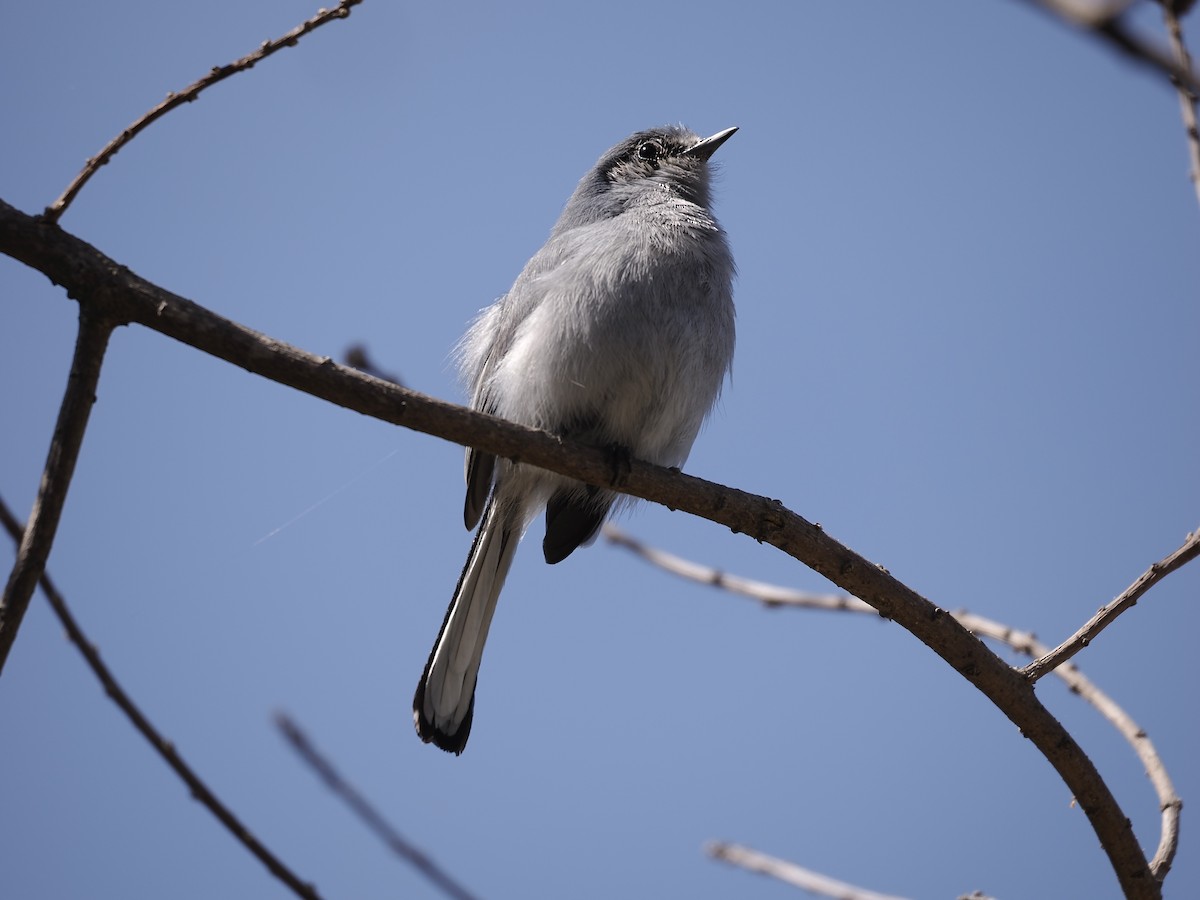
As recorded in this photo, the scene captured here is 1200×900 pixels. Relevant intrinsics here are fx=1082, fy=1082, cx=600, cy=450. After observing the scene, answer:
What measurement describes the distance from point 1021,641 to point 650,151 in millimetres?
3370

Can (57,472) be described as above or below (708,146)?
below

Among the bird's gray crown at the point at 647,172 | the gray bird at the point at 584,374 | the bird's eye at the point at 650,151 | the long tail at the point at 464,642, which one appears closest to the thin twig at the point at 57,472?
the gray bird at the point at 584,374

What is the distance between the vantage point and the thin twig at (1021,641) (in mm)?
3115

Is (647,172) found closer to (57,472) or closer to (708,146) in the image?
(708,146)

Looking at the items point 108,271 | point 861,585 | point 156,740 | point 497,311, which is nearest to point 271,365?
point 108,271

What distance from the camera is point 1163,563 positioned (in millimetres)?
2811

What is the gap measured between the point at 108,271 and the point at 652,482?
175 cm

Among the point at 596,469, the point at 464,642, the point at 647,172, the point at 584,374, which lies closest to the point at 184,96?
the point at 596,469

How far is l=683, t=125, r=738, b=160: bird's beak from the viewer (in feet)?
19.1

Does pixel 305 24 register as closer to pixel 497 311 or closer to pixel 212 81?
pixel 212 81

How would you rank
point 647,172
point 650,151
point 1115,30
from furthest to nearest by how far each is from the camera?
point 650,151 < point 647,172 < point 1115,30

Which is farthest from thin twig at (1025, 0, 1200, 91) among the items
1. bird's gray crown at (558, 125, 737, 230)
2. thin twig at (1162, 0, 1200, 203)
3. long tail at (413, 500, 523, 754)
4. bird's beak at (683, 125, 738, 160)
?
bird's beak at (683, 125, 738, 160)

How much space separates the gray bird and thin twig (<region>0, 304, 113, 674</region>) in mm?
1846

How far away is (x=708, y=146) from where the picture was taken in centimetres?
585
